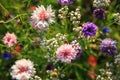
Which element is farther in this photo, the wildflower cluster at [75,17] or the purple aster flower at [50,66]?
the purple aster flower at [50,66]

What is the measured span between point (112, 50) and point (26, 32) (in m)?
0.52

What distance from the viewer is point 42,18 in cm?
186

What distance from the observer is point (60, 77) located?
217 centimetres

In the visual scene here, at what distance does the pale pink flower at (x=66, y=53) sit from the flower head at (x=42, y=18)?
12 cm

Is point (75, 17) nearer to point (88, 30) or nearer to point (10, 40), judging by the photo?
point (88, 30)

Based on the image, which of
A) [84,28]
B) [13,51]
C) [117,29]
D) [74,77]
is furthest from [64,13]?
[117,29]

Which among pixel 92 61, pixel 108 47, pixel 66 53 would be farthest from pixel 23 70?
pixel 92 61

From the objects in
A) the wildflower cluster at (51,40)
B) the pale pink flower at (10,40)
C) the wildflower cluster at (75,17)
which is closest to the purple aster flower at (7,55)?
the wildflower cluster at (51,40)

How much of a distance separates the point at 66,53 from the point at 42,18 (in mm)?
184

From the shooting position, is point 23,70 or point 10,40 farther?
point 10,40

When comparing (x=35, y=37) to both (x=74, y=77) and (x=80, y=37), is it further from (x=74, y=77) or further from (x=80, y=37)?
(x=74, y=77)

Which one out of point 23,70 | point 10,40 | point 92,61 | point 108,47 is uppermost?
point 92,61

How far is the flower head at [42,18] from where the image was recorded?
185 centimetres

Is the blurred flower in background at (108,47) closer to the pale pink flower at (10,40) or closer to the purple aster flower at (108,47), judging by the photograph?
the purple aster flower at (108,47)
